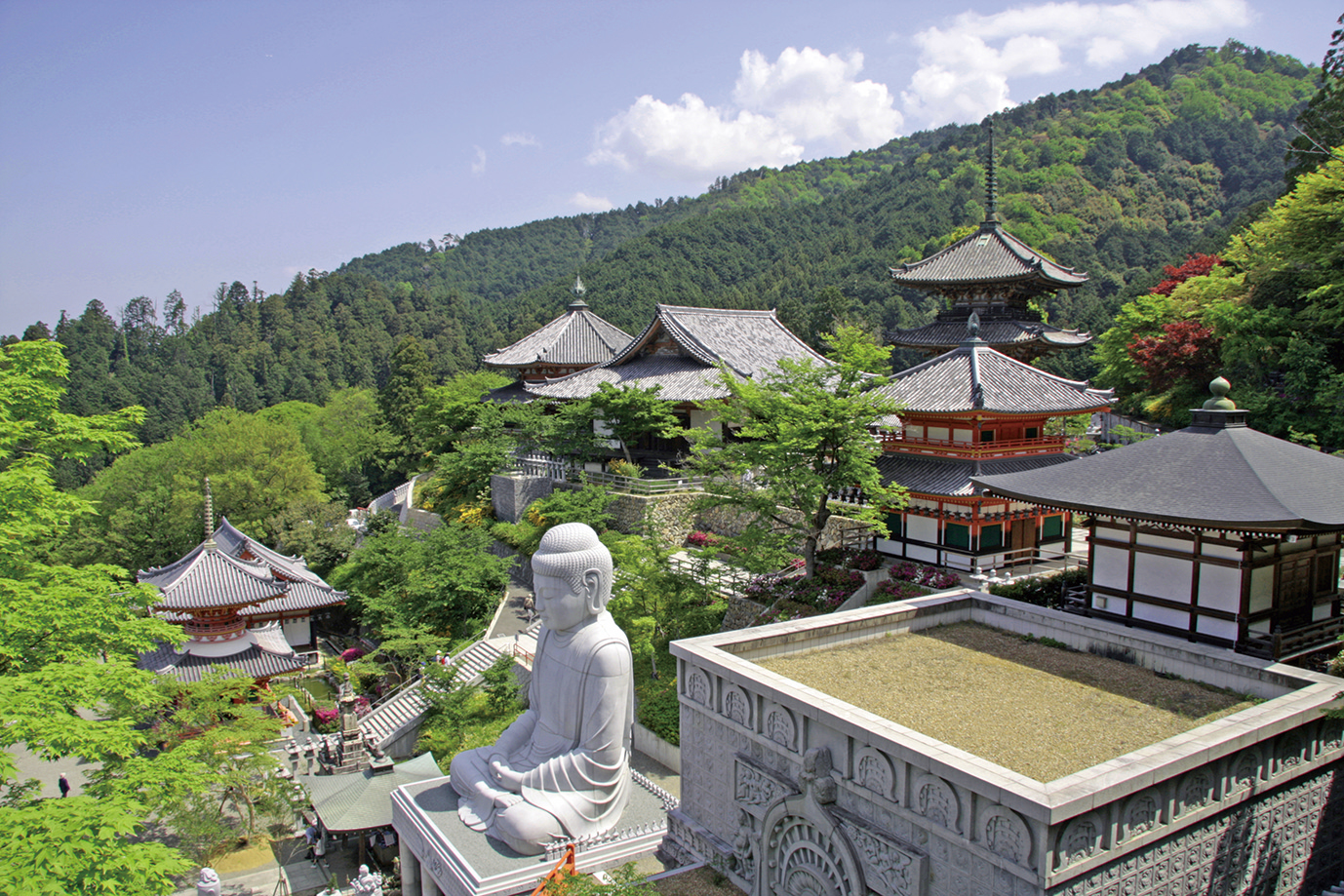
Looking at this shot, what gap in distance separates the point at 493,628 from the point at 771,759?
1536 centimetres

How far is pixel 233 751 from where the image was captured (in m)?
15.5

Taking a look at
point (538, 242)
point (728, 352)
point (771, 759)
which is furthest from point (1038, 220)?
point (538, 242)

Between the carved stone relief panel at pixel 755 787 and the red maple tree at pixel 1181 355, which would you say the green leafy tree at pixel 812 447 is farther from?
the red maple tree at pixel 1181 355

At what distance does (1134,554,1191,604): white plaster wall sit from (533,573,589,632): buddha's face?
842cm

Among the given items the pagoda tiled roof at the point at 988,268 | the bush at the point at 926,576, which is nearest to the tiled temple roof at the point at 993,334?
the pagoda tiled roof at the point at 988,268

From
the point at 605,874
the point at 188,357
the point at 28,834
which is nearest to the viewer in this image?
the point at 28,834

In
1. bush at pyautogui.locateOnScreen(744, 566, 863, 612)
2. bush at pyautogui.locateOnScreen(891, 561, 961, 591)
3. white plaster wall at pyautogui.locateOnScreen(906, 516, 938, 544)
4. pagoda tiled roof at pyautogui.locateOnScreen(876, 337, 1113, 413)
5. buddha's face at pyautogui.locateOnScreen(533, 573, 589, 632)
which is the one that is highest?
pagoda tiled roof at pyautogui.locateOnScreen(876, 337, 1113, 413)

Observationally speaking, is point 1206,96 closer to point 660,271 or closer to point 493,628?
point 660,271

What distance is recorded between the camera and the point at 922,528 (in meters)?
19.8

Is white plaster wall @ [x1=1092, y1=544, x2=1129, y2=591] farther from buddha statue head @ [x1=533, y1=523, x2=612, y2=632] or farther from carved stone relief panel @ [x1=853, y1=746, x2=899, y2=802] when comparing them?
buddha statue head @ [x1=533, y1=523, x2=612, y2=632]

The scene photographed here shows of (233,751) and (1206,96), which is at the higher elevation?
(1206,96)

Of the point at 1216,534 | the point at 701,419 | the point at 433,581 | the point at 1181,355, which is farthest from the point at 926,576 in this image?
the point at 1181,355

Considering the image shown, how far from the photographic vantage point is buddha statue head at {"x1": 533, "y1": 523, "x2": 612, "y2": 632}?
1116cm

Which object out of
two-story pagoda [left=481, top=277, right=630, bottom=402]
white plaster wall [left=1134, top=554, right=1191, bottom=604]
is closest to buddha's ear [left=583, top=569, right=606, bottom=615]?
white plaster wall [left=1134, top=554, right=1191, bottom=604]
